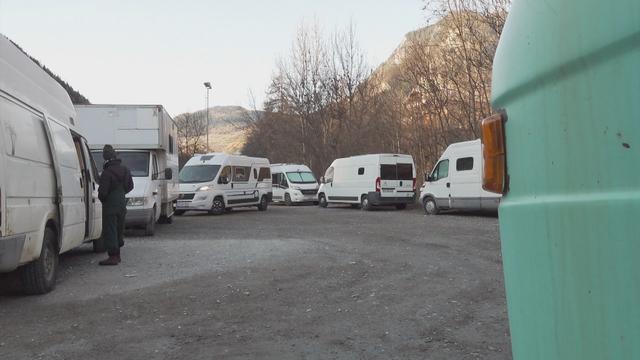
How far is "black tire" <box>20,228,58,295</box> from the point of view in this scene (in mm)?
6402

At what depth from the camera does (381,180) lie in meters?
22.3

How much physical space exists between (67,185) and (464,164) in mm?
13159

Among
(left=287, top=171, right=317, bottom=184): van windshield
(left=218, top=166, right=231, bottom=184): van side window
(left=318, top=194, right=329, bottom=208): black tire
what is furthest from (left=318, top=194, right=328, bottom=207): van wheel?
(left=218, top=166, right=231, bottom=184): van side window

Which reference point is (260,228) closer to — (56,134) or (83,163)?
(83,163)

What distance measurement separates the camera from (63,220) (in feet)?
22.8

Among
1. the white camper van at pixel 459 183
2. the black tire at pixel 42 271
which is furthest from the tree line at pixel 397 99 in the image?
the black tire at pixel 42 271

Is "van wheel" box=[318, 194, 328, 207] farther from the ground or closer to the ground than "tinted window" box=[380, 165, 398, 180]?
closer to the ground

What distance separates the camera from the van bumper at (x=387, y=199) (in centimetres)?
2241

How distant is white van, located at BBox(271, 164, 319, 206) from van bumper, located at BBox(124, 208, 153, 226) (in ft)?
56.0

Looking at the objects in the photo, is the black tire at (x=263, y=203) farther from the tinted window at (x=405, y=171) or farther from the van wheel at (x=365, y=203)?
the tinted window at (x=405, y=171)

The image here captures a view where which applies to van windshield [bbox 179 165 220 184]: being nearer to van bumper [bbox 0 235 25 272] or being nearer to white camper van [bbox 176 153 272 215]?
white camper van [bbox 176 153 272 215]

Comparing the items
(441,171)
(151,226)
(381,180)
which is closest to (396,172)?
(381,180)

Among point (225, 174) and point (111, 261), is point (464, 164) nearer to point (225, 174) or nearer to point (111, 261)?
point (225, 174)

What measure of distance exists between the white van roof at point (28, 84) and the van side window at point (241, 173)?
1358 cm
